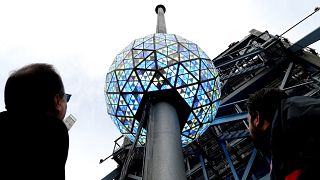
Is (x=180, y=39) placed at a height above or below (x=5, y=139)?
above

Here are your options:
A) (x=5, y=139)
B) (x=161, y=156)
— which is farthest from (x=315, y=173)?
(x=161, y=156)

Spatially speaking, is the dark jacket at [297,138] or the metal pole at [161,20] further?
the metal pole at [161,20]

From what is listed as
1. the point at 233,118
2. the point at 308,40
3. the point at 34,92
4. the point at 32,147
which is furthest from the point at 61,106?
the point at 308,40

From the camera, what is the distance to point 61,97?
6.09ft

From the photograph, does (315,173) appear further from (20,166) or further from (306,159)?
(20,166)

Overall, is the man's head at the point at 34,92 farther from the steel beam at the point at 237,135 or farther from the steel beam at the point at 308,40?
the steel beam at the point at 308,40

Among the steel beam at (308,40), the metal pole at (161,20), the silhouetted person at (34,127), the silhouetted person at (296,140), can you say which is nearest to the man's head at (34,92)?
the silhouetted person at (34,127)

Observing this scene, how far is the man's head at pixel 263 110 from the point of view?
210cm

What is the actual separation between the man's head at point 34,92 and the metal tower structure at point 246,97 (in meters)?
7.38

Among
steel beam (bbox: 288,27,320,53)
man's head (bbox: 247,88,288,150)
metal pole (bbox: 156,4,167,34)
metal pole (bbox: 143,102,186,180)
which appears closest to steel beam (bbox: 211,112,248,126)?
steel beam (bbox: 288,27,320,53)

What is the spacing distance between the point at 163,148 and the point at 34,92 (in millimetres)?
2709

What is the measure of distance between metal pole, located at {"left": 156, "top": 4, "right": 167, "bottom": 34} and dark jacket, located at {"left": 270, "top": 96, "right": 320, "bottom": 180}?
6.10m

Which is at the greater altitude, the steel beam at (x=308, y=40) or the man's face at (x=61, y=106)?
the steel beam at (x=308, y=40)

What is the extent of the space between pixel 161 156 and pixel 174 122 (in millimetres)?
908
